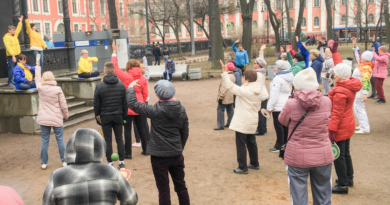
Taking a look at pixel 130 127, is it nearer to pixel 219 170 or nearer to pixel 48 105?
pixel 48 105

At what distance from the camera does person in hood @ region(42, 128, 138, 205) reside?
2.58m

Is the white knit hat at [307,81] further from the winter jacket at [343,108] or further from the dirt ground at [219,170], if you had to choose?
the dirt ground at [219,170]

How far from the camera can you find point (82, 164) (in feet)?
8.66

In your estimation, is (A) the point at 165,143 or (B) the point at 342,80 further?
(B) the point at 342,80

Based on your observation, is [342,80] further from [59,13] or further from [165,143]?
[59,13]

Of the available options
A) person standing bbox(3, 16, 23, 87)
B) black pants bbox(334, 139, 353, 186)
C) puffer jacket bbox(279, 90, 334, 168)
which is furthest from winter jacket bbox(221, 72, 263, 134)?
person standing bbox(3, 16, 23, 87)

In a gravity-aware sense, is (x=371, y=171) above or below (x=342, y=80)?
below

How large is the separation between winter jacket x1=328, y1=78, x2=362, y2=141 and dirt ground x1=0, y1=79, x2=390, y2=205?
984mm

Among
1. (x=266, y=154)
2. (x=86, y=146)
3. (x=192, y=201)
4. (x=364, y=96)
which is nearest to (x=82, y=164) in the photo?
(x=86, y=146)

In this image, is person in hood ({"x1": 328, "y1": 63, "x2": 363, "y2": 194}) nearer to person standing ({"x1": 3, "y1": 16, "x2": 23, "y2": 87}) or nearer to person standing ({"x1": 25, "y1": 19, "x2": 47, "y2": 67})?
person standing ({"x1": 3, "y1": 16, "x2": 23, "y2": 87})

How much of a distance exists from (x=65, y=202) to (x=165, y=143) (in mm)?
1874

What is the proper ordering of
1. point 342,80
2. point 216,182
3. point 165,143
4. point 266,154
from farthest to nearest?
point 266,154 < point 216,182 < point 342,80 < point 165,143

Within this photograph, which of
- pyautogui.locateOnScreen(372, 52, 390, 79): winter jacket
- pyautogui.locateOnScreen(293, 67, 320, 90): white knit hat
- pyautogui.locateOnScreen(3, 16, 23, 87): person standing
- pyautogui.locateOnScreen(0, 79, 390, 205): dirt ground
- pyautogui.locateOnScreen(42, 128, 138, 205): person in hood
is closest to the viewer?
pyautogui.locateOnScreen(42, 128, 138, 205): person in hood

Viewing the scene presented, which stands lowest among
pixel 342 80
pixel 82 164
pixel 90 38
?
pixel 82 164
